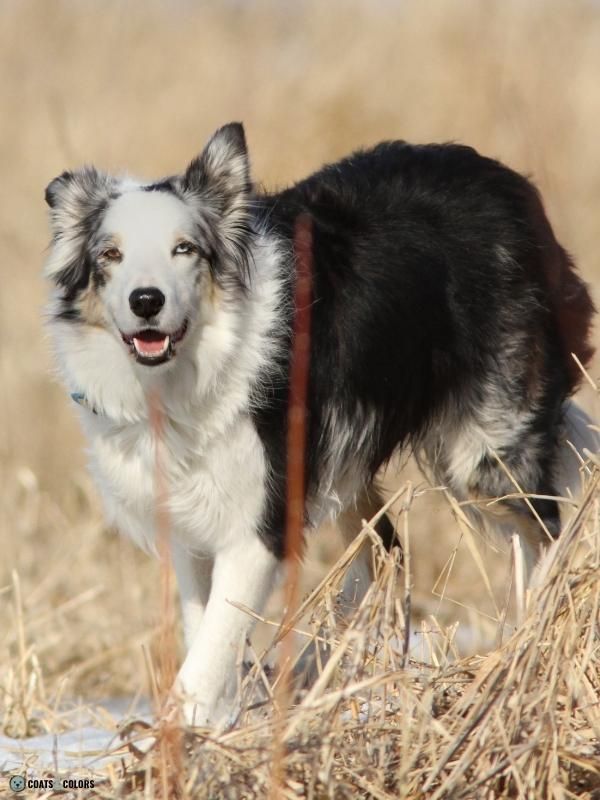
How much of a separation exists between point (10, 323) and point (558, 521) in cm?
589

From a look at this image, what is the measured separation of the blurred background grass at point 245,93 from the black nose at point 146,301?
200 inches

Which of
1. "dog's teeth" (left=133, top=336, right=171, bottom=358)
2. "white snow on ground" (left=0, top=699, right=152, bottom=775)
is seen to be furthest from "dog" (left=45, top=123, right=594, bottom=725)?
"white snow on ground" (left=0, top=699, right=152, bottom=775)

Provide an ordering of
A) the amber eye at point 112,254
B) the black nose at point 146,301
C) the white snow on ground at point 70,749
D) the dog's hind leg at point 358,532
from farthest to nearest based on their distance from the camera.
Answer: the dog's hind leg at point 358,532 → the amber eye at point 112,254 → the black nose at point 146,301 → the white snow on ground at point 70,749

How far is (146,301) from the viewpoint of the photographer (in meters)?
3.90

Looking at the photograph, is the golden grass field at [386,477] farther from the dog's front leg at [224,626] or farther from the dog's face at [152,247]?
the dog's face at [152,247]

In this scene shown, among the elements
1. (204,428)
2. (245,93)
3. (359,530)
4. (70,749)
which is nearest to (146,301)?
(204,428)

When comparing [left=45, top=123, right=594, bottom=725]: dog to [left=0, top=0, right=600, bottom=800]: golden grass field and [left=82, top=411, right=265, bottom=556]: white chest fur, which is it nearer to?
[left=82, top=411, right=265, bottom=556]: white chest fur

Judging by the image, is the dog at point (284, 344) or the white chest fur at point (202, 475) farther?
the white chest fur at point (202, 475)

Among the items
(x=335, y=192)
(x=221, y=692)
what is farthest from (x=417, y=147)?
(x=221, y=692)

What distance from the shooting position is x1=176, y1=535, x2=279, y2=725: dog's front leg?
13.6 feet

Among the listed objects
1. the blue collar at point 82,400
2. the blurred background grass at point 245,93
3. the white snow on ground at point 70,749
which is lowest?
the white snow on ground at point 70,749

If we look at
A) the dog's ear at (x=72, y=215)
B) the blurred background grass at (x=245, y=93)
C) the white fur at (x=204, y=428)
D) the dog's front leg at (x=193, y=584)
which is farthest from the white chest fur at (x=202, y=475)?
the blurred background grass at (x=245, y=93)

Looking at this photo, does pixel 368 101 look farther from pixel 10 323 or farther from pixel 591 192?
pixel 10 323

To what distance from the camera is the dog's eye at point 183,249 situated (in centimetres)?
412
